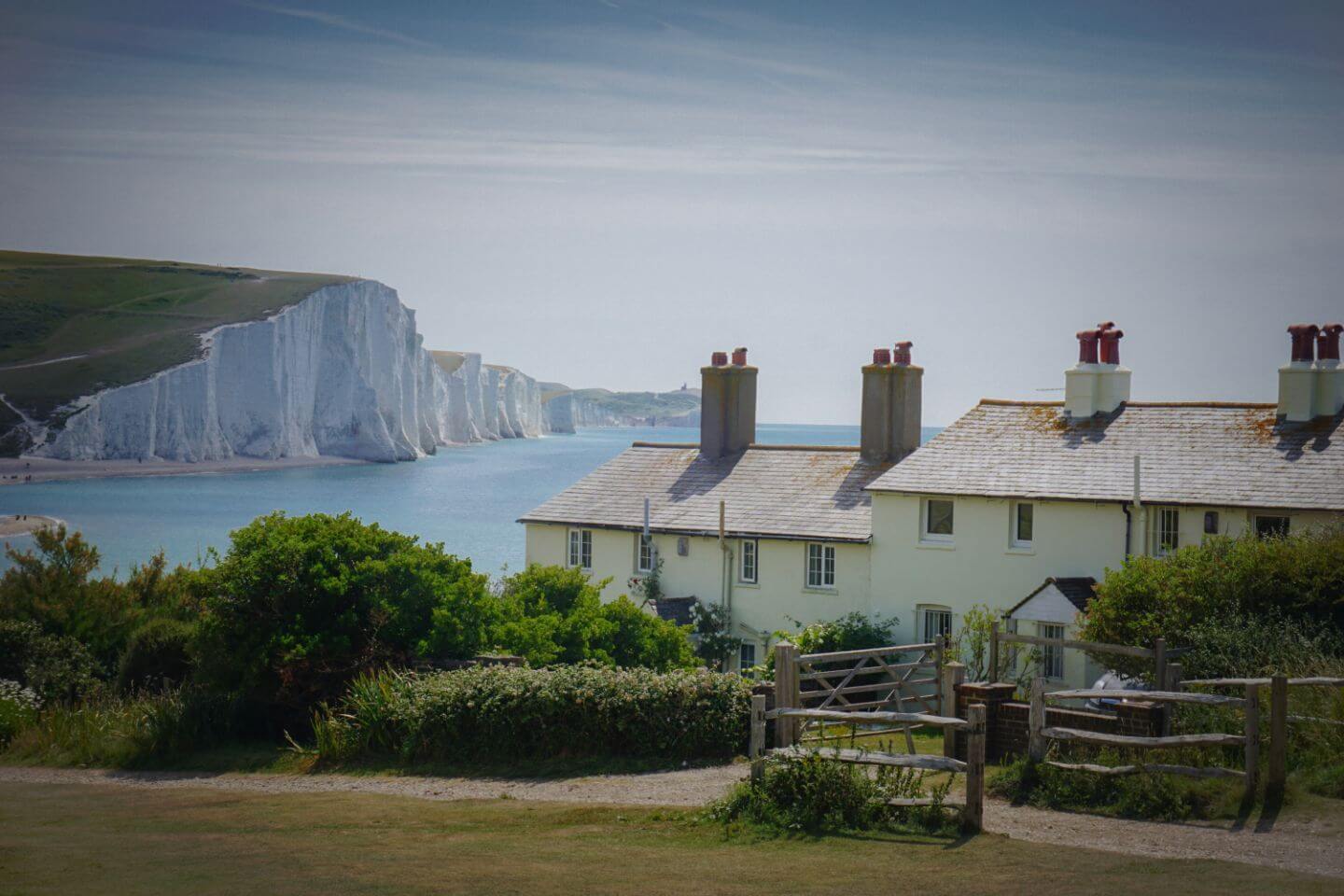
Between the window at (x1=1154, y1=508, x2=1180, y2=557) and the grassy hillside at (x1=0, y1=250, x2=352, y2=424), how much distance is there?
138432 millimetres

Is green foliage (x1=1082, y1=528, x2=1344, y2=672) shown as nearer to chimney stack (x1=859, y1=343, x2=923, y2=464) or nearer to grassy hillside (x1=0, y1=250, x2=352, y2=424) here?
chimney stack (x1=859, y1=343, x2=923, y2=464)

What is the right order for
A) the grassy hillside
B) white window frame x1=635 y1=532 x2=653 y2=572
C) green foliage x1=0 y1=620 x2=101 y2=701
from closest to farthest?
1. green foliage x1=0 y1=620 x2=101 y2=701
2. white window frame x1=635 y1=532 x2=653 y2=572
3. the grassy hillside

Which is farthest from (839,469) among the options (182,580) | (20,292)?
(20,292)

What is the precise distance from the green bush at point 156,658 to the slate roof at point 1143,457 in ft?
56.3

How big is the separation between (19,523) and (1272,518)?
3931 inches

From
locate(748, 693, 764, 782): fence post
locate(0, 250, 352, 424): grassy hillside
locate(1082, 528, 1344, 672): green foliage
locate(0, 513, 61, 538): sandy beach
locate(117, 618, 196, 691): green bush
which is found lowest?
locate(0, 513, 61, 538): sandy beach

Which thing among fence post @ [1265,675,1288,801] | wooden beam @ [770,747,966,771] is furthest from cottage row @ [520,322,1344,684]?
wooden beam @ [770,747,966,771]

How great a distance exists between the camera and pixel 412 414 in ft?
631

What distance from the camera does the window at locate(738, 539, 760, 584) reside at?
35.8m

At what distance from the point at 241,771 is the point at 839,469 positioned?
22.0m

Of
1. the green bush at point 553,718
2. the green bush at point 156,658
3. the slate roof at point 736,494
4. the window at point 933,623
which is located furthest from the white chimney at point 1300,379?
the green bush at point 156,658

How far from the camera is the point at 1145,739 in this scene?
44.5 feet

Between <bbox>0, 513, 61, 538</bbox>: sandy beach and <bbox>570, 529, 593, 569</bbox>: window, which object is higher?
<bbox>570, 529, 593, 569</bbox>: window

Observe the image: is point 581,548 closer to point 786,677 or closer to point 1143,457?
point 1143,457
